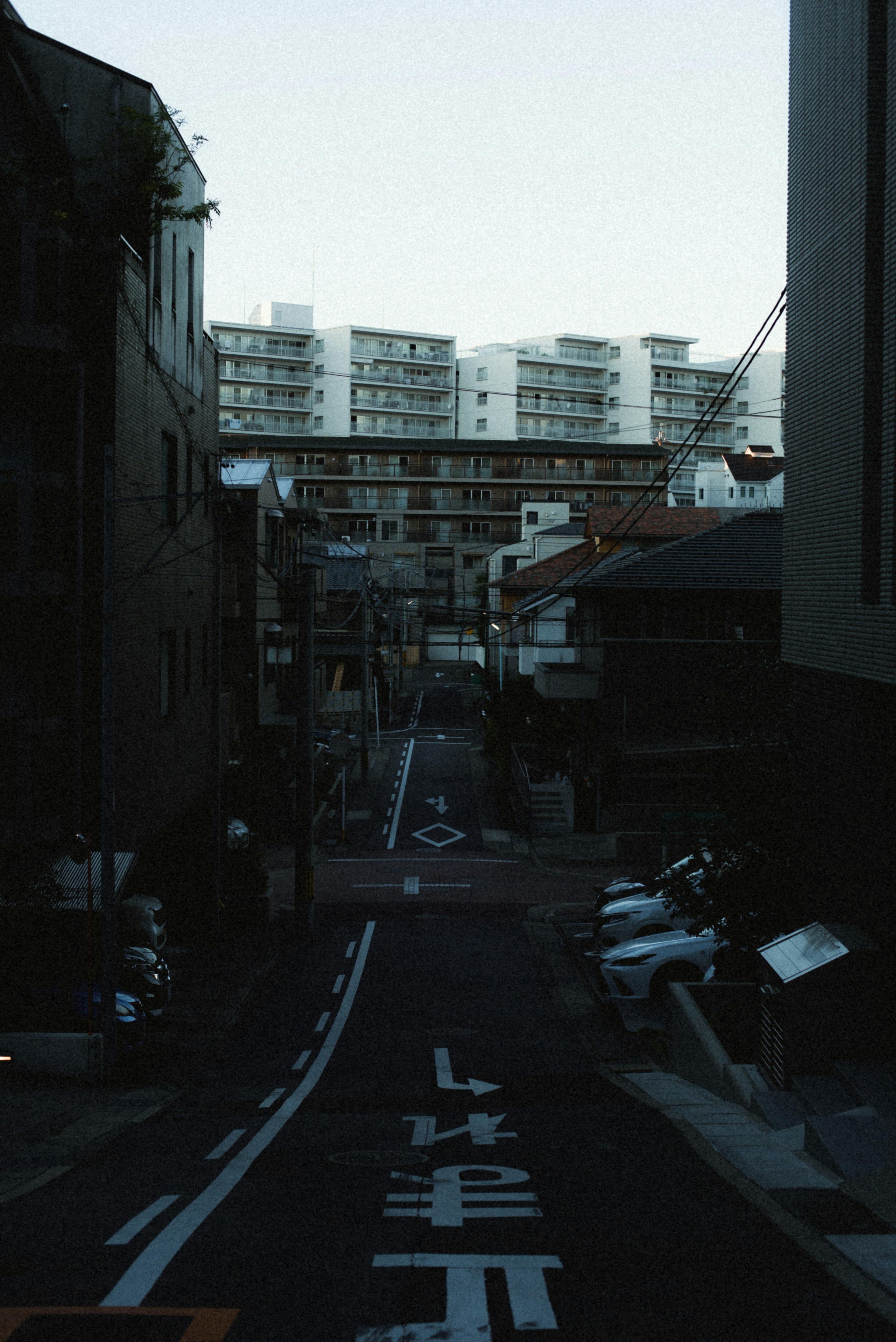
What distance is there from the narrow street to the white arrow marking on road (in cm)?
6

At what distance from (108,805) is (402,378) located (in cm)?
9157

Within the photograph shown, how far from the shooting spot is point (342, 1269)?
696 cm

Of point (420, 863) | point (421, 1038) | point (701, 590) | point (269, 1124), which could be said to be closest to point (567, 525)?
point (701, 590)

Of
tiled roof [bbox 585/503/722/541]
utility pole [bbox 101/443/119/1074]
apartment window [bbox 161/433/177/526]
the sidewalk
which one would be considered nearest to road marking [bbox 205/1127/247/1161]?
the sidewalk

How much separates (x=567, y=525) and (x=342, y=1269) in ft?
202

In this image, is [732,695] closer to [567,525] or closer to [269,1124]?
[269,1124]

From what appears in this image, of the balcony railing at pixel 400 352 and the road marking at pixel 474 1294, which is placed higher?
the balcony railing at pixel 400 352

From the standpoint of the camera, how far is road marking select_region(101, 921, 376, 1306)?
6.69 m

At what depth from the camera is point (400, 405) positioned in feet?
338

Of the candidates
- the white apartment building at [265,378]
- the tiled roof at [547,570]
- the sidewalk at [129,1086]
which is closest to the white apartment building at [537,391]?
the white apartment building at [265,378]

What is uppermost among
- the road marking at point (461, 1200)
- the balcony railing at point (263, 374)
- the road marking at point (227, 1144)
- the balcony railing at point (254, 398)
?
the balcony railing at point (263, 374)

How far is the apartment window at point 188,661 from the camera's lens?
88.4ft

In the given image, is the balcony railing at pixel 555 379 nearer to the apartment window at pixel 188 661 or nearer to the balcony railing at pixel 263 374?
the balcony railing at pixel 263 374

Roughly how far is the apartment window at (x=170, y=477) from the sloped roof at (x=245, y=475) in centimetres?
1046
